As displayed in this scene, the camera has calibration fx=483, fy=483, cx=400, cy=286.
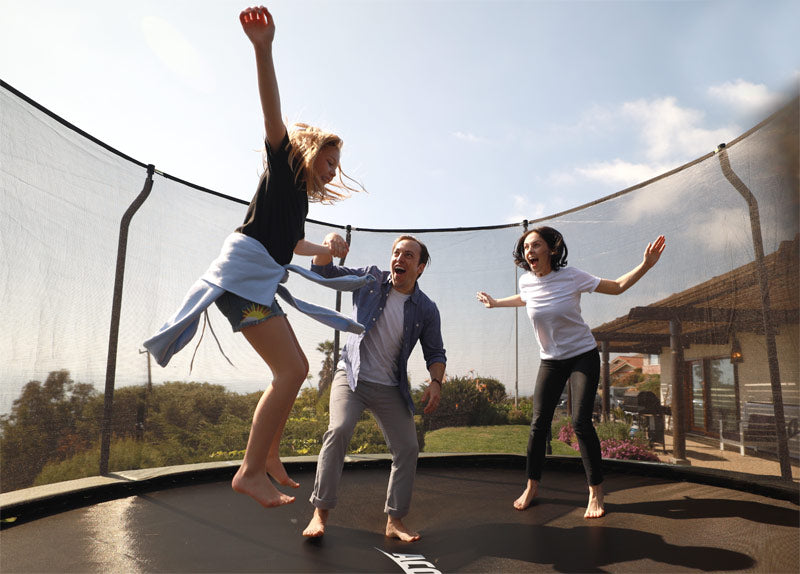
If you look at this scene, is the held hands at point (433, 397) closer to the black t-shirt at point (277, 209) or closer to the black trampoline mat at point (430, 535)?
the black trampoline mat at point (430, 535)

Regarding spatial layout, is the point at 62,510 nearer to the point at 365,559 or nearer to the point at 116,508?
the point at 116,508

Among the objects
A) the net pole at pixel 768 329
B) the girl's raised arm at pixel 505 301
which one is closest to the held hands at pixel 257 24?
the girl's raised arm at pixel 505 301

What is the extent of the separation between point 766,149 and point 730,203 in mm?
288

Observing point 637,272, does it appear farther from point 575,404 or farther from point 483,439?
point 483,439

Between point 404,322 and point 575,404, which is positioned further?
point 575,404

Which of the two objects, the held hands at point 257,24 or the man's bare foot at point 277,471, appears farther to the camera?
the man's bare foot at point 277,471

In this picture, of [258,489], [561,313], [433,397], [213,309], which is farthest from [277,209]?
[213,309]

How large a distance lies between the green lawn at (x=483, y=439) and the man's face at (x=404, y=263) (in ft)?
6.28

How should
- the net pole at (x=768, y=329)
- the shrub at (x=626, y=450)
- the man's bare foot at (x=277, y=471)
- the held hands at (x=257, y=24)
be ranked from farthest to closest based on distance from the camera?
the shrub at (x=626, y=450), the net pole at (x=768, y=329), the man's bare foot at (x=277, y=471), the held hands at (x=257, y=24)

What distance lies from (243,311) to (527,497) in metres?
1.62

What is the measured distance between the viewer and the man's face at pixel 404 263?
1.98 meters

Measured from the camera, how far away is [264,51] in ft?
3.53

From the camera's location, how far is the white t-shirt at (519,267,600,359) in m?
2.21

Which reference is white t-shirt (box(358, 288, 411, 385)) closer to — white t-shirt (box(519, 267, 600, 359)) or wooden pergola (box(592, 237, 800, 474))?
white t-shirt (box(519, 267, 600, 359))
